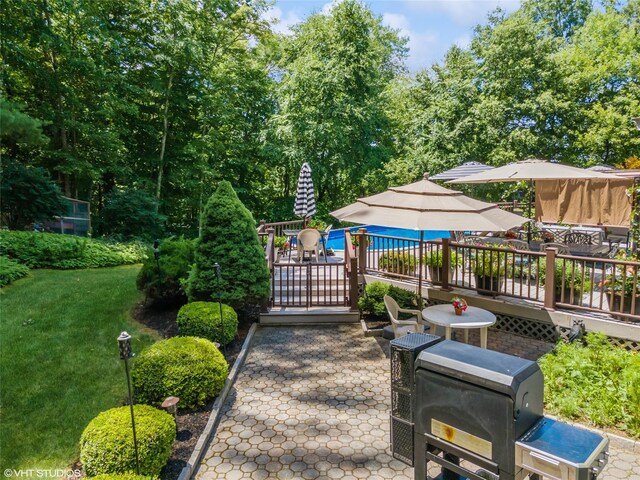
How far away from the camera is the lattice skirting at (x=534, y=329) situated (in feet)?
19.3

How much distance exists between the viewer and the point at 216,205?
723cm

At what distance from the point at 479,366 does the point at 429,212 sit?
381 cm

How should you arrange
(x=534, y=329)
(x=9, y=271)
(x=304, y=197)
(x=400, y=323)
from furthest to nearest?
1. (x=304, y=197)
2. (x=9, y=271)
3. (x=534, y=329)
4. (x=400, y=323)

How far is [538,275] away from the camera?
21.0ft

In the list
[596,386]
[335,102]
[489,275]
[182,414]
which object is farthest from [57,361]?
[335,102]

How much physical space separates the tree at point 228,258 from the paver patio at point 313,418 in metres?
0.95

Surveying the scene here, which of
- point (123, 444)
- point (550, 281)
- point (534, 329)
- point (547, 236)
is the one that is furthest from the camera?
point (547, 236)

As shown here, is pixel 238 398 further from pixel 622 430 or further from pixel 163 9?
pixel 163 9

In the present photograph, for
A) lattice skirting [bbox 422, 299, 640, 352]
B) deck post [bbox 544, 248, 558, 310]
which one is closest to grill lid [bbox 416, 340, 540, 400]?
deck post [bbox 544, 248, 558, 310]

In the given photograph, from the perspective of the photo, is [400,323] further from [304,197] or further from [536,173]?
[304,197]

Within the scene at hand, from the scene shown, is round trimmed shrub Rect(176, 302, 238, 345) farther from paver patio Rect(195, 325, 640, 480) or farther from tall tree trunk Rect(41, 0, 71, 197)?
tall tree trunk Rect(41, 0, 71, 197)

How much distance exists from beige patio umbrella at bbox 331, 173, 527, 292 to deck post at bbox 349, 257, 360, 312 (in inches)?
53.7

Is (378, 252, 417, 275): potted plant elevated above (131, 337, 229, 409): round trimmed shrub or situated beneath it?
elevated above

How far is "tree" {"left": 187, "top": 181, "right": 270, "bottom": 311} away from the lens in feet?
23.1
